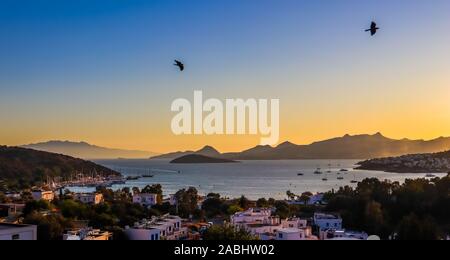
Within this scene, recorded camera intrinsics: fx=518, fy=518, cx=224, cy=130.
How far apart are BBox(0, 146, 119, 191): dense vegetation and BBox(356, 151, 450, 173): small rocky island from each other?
33.6 m

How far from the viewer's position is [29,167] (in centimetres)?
4056

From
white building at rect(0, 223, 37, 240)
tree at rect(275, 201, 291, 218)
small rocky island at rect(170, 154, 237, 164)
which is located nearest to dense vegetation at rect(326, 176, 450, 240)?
tree at rect(275, 201, 291, 218)

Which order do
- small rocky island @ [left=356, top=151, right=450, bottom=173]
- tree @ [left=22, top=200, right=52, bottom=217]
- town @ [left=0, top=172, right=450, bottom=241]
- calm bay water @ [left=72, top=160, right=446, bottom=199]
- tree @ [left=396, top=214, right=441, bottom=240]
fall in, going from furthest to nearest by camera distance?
small rocky island @ [left=356, top=151, right=450, bottom=173] < calm bay water @ [left=72, top=160, right=446, bottom=199] < tree @ [left=22, top=200, right=52, bottom=217] < tree @ [left=396, top=214, right=441, bottom=240] < town @ [left=0, top=172, right=450, bottom=241]

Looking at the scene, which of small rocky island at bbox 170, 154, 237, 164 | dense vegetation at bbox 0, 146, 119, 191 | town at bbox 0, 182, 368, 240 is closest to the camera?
town at bbox 0, 182, 368, 240

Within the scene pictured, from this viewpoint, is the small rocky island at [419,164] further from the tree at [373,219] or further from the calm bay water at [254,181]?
the tree at [373,219]

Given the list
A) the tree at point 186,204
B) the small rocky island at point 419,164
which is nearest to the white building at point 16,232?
the tree at point 186,204

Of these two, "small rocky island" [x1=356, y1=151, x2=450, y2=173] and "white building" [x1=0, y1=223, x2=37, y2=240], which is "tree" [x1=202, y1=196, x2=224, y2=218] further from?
"small rocky island" [x1=356, y1=151, x2=450, y2=173]

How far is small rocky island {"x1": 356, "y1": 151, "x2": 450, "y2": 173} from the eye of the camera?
49.9 meters

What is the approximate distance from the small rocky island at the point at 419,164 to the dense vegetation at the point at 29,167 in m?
33.6

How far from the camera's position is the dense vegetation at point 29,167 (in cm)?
3393

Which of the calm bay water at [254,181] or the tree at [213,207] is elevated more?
the tree at [213,207]
